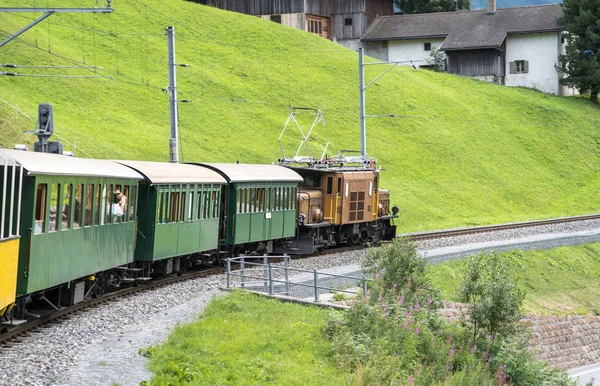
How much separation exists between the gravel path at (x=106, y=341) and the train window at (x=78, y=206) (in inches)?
70.8

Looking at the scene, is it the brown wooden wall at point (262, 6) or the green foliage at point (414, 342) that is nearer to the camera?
the green foliage at point (414, 342)

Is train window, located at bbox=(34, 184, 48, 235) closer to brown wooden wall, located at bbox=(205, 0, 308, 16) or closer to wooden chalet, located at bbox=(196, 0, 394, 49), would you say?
wooden chalet, located at bbox=(196, 0, 394, 49)

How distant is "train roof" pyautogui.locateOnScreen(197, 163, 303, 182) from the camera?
30203 millimetres

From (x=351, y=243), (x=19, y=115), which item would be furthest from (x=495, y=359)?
(x=19, y=115)

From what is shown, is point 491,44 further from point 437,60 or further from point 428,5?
point 428,5

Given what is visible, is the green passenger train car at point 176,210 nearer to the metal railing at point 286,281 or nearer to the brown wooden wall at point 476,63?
the metal railing at point 286,281

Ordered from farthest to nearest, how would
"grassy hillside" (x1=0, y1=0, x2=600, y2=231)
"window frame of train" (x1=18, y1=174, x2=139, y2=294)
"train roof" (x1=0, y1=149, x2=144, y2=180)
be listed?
"grassy hillside" (x1=0, y1=0, x2=600, y2=231)
"window frame of train" (x1=18, y1=174, x2=139, y2=294)
"train roof" (x1=0, y1=149, x2=144, y2=180)

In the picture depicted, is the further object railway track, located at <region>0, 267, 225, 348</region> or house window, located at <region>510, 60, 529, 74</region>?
house window, located at <region>510, 60, 529, 74</region>

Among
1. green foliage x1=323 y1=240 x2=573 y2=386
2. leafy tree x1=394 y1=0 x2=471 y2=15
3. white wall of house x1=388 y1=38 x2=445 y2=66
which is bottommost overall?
green foliage x1=323 y1=240 x2=573 y2=386

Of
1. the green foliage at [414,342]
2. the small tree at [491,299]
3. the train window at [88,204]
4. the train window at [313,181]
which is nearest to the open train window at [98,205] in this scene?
the train window at [88,204]

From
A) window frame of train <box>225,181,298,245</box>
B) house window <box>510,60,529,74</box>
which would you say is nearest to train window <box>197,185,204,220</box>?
window frame of train <box>225,181,298,245</box>

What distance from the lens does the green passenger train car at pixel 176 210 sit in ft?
81.3

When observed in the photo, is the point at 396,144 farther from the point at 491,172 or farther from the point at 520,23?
the point at 520,23

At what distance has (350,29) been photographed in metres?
92.1
